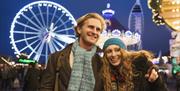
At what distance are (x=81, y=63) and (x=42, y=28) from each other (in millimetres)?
28539

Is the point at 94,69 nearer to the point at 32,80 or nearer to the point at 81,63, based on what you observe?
the point at 81,63

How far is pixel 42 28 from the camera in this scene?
3188 centimetres

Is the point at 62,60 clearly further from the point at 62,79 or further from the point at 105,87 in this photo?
the point at 105,87

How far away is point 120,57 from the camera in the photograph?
3.57m

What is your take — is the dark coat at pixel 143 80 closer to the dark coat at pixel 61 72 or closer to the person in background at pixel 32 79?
the dark coat at pixel 61 72

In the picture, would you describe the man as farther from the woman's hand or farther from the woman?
the woman's hand

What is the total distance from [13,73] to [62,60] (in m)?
16.7

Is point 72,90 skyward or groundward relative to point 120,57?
groundward

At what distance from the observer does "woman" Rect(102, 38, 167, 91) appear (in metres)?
3.52

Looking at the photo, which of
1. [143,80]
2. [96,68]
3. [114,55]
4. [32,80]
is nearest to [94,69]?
[96,68]

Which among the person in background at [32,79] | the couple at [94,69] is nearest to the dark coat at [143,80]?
the couple at [94,69]

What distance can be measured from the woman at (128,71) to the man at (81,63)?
0.09 m

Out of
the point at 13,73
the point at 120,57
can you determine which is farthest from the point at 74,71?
the point at 13,73

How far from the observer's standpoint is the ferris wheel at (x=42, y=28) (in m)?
30.8
